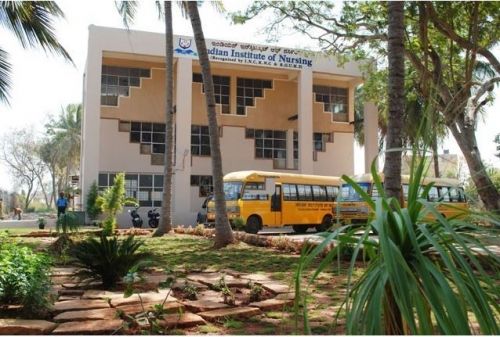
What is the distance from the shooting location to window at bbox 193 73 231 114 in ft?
90.8

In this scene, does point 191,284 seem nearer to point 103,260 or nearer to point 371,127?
point 103,260

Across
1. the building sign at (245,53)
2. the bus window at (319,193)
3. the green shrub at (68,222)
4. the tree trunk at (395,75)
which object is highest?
the building sign at (245,53)

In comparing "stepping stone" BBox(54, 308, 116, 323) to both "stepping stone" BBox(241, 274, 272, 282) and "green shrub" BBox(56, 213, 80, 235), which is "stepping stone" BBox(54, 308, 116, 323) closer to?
"stepping stone" BBox(241, 274, 272, 282)

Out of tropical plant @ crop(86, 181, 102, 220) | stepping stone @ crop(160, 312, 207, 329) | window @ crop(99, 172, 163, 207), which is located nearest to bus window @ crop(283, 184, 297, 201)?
tropical plant @ crop(86, 181, 102, 220)

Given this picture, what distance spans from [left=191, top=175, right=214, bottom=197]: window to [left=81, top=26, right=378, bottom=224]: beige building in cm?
5

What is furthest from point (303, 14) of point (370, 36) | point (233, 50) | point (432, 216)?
point (432, 216)

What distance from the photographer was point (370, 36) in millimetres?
15961

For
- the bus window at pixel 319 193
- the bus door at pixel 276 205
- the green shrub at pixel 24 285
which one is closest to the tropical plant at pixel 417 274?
the green shrub at pixel 24 285

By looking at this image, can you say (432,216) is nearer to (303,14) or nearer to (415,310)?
(415,310)

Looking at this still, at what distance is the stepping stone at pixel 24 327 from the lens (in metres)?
3.82

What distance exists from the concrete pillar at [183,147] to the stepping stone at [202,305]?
18.7m

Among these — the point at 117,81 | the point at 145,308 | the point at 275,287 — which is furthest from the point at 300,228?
the point at 145,308

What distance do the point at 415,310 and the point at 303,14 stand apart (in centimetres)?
1529

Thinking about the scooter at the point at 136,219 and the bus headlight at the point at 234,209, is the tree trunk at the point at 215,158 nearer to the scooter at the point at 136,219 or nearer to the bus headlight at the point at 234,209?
the bus headlight at the point at 234,209
